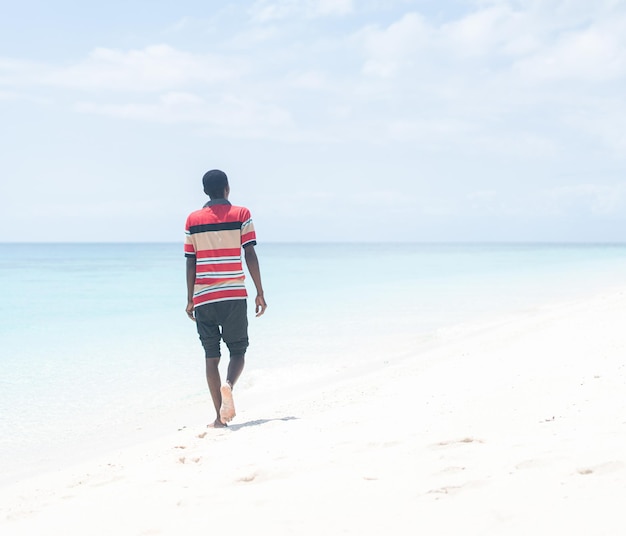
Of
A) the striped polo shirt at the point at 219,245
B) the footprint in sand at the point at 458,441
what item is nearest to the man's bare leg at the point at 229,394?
the striped polo shirt at the point at 219,245

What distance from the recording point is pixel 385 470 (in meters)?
3.53

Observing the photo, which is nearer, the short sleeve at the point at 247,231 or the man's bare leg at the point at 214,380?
the short sleeve at the point at 247,231

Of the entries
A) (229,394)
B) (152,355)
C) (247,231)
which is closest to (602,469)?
(229,394)

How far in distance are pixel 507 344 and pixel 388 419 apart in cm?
428

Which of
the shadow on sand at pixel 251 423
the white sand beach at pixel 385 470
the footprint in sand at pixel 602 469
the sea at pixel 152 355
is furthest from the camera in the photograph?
the sea at pixel 152 355

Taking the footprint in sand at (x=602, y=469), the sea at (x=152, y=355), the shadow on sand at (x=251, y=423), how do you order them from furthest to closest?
the sea at (x=152, y=355) < the shadow on sand at (x=251, y=423) < the footprint in sand at (x=602, y=469)

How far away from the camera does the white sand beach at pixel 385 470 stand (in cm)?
288

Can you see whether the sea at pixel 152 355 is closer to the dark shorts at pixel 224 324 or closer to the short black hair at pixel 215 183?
the dark shorts at pixel 224 324

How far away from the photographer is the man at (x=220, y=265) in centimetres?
520

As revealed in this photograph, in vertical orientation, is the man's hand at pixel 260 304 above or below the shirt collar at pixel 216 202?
below

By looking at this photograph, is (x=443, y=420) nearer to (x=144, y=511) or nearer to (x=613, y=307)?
(x=144, y=511)

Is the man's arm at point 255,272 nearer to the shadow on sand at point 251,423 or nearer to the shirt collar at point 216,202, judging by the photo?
the shirt collar at point 216,202

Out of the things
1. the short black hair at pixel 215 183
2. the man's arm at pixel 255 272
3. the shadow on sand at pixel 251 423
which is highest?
the short black hair at pixel 215 183

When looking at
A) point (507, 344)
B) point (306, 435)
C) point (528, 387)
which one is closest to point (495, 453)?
point (306, 435)
